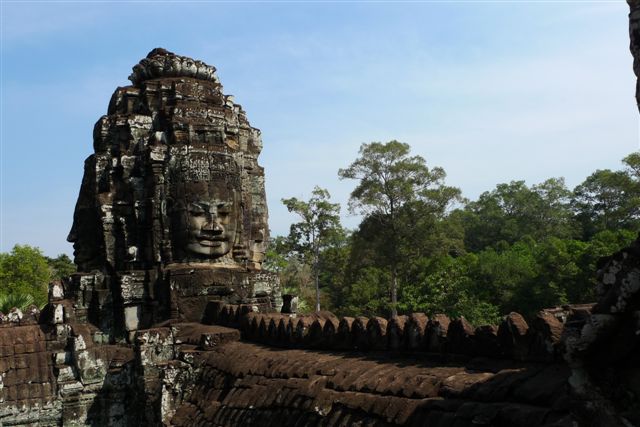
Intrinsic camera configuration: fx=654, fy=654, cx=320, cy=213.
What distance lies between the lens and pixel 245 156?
11852 mm

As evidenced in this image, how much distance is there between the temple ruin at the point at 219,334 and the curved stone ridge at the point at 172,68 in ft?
0.09

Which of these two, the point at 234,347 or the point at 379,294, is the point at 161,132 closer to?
the point at 234,347

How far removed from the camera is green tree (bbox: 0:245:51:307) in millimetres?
28703

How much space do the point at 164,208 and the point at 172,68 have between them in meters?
2.68

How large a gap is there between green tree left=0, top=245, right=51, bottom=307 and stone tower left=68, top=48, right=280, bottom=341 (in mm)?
19227

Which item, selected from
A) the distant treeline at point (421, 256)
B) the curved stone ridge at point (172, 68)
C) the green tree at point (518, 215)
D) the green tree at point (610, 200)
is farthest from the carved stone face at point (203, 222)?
the green tree at point (518, 215)

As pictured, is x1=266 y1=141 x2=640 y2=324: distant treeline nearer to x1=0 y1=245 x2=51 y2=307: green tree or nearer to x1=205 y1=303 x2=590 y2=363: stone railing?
x1=0 y1=245 x2=51 y2=307: green tree

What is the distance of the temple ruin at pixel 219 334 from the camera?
3.08 m

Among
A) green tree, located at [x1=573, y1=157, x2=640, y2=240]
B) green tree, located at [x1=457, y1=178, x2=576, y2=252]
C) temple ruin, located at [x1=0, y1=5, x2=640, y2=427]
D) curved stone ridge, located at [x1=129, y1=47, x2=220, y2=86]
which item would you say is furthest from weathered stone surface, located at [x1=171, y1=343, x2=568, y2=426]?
green tree, located at [x1=457, y1=178, x2=576, y2=252]

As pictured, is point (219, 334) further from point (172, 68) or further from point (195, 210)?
point (172, 68)

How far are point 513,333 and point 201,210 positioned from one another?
629 cm

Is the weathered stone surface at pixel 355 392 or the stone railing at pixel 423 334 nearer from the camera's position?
the weathered stone surface at pixel 355 392

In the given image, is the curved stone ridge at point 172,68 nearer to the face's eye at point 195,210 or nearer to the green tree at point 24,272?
the face's eye at point 195,210

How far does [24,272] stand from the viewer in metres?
29.9
